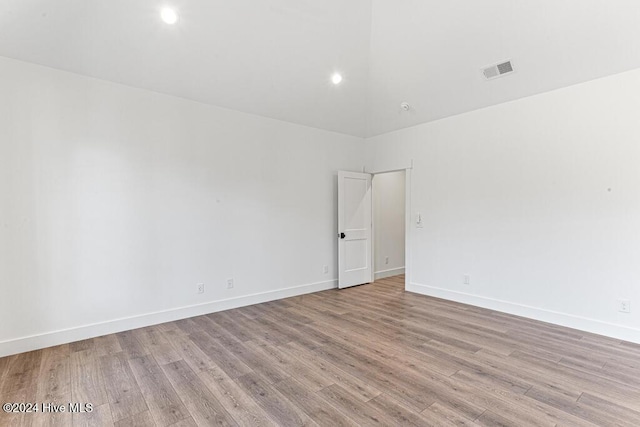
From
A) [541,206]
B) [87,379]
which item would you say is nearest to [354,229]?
[541,206]

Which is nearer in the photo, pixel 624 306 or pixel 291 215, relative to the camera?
pixel 624 306

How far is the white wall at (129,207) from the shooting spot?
3.06m

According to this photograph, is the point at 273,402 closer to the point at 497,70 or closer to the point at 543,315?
the point at 543,315

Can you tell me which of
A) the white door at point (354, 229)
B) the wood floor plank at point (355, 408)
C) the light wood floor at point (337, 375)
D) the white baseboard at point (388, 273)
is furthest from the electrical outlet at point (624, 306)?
the white baseboard at point (388, 273)

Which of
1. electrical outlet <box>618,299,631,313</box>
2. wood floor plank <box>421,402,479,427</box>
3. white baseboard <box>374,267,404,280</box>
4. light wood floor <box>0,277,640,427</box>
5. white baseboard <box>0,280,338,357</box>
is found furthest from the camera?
white baseboard <box>374,267,404,280</box>

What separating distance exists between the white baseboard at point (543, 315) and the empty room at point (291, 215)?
30mm

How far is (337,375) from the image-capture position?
2551 mm

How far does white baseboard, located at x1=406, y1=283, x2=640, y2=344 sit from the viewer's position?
3248mm

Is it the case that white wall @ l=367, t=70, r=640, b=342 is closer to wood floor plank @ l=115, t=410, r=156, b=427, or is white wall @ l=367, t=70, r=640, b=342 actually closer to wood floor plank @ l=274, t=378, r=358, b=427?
wood floor plank @ l=274, t=378, r=358, b=427

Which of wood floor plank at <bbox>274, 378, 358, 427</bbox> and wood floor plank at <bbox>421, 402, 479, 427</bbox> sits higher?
wood floor plank at <bbox>274, 378, 358, 427</bbox>

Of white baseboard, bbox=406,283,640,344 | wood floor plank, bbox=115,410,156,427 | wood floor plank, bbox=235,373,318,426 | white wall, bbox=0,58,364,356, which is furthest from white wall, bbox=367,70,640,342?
wood floor plank, bbox=115,410,156,427

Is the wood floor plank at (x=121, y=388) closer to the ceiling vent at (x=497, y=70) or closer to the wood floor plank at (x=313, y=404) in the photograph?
the wood floor plank at (x=313, y=404)

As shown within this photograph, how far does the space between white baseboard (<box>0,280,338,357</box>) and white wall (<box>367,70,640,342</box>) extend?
104 inches

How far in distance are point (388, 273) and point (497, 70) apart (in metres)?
4.23
